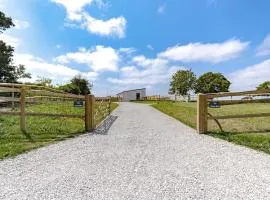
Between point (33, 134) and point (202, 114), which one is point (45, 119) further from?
point (202, 114)

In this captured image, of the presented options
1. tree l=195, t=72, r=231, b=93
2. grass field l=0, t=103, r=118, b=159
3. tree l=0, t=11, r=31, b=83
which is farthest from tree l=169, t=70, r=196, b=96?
grass field l=0, t=103, r=118, b=159

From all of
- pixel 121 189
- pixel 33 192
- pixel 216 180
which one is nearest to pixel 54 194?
pixel 33 192

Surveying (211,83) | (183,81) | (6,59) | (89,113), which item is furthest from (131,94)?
(89,113)

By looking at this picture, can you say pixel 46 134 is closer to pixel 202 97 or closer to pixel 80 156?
pixel 80 156

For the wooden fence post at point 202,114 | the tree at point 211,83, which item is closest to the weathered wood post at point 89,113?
the wooden fence post at point 202,114

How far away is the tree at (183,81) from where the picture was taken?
74750mm

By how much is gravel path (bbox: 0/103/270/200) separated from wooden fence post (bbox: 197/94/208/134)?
233 cm

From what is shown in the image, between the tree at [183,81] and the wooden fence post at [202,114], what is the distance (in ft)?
211

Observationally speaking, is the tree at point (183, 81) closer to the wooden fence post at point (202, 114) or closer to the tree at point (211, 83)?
the tree at point (211, 83)

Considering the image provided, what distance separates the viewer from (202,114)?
10695 mm

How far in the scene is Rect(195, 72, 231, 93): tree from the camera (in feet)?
271

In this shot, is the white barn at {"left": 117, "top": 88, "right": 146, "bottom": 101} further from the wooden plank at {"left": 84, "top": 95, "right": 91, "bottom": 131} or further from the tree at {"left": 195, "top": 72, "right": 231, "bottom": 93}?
the wooden plank at {"left": 84, "top": 95, "right": 91, "bottom": 131}

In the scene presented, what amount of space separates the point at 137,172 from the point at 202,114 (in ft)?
19.3

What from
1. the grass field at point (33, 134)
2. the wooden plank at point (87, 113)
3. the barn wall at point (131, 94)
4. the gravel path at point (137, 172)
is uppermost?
the barn wall at point (131, 94)
